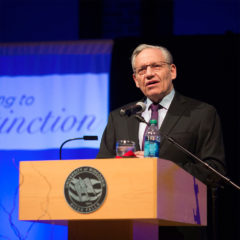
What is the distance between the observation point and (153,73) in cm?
363

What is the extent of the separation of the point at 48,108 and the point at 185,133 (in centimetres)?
252

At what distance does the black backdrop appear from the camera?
5.20 metres

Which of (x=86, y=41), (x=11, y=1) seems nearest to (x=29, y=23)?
(x=11, y=1)

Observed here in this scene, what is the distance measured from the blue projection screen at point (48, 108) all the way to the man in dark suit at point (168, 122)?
1872mm

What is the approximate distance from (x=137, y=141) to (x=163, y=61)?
0.59m

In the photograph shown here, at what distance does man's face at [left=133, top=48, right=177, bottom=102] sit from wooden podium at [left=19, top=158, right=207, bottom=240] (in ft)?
3.18

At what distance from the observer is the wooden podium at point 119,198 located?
2453 mm

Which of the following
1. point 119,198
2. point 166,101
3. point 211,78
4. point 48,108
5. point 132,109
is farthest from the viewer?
point 48,108

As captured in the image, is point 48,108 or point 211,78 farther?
point 48,108

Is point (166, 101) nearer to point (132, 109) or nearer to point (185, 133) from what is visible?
point (185, 133)

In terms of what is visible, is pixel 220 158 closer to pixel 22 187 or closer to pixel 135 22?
pixel 22 187

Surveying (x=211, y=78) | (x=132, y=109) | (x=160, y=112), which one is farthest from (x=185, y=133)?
(x=211, y=78)

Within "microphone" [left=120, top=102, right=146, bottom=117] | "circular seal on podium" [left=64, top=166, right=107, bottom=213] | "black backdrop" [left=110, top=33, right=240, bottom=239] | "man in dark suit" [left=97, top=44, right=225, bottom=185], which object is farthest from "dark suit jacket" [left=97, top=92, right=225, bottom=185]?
"black backdrop" [left=110, top=33, right=240, bottom=239]

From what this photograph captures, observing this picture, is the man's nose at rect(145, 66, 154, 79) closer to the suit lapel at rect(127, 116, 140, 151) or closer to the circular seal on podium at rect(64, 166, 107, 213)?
the suit lapel at rect(127, 116, 140, 151)
